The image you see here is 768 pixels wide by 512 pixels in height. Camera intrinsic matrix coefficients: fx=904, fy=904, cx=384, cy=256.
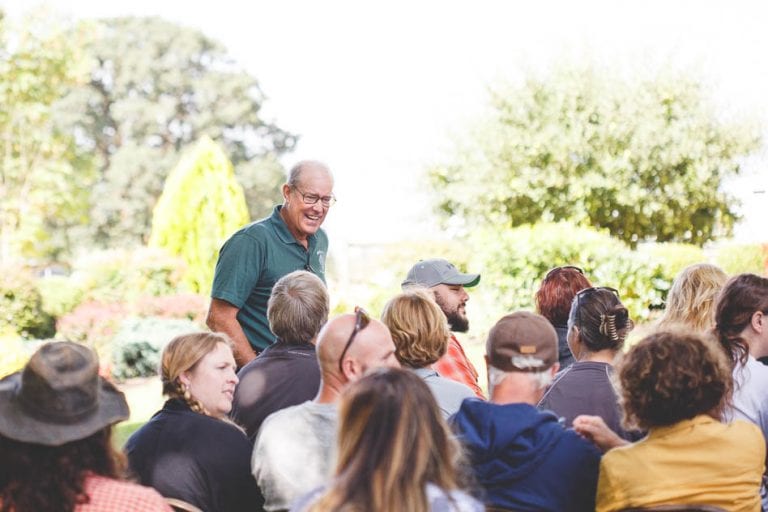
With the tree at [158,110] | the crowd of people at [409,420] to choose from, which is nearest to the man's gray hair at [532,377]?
the crowd of people at [409,420]

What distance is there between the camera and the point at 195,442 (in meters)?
3.21

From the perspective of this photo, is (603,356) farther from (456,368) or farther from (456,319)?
(456,319)

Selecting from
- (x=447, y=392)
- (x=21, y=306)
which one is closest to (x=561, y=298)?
(x=447, y=392)

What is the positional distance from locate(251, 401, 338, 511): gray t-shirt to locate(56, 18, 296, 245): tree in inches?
1573

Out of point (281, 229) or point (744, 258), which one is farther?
point (744, 258)

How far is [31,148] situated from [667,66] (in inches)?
789

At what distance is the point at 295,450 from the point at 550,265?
11.3m

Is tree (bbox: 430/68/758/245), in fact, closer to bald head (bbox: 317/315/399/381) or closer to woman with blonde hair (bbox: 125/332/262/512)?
woman with blonde hair (bbox: 125/332/262/512)

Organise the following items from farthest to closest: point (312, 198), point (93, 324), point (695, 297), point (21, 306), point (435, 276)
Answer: point (21, 306) < point (93, 324) < point (435, 276) < point (312, 198) < point (695, 297)

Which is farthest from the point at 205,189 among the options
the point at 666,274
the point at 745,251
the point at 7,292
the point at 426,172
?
the point at 745,251

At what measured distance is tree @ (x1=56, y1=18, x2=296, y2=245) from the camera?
1647 inches

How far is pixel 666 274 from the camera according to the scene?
580 inches

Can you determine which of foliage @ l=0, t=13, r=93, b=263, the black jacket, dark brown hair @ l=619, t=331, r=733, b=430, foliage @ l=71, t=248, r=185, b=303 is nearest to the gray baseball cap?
the black jacket

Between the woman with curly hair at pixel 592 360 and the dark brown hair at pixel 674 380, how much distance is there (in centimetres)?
77
